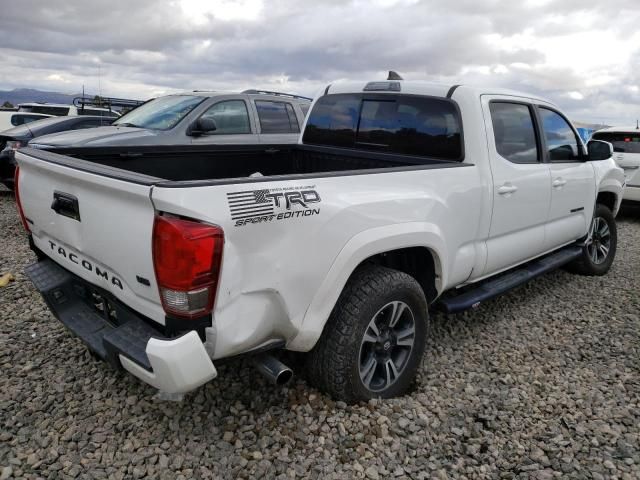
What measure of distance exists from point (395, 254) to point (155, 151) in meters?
1.77

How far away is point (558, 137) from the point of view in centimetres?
414

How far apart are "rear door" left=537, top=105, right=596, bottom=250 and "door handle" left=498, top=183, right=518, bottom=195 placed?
0.66 m

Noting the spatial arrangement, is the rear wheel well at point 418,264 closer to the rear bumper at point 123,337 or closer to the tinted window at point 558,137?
the rear bumper at point 123,337

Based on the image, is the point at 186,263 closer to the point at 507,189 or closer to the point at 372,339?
the point at 372,339

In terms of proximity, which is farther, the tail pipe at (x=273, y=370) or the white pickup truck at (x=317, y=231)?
the tail pipe at (x=273, y=370)

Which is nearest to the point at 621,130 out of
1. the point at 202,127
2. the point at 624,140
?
the point at 624,140

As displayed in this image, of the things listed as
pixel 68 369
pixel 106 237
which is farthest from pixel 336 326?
pixel 68 369

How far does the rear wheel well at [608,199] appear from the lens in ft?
17.3

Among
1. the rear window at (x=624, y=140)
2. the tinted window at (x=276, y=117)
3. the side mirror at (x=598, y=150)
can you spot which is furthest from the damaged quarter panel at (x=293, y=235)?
the rear window at (x=624, y=140)

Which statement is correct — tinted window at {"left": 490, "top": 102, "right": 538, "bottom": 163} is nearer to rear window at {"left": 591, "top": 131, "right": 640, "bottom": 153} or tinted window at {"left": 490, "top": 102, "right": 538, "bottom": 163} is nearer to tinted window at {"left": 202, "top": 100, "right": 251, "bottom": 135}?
tinted window at {"left": 202, "top": 100, "right": 251, "bottom": 135}

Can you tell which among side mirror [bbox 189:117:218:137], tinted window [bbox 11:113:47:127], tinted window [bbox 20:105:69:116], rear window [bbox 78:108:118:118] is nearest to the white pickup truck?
side mirror [bbox 189:117:218:137]

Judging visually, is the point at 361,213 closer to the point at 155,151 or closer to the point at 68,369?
the point at 155,151

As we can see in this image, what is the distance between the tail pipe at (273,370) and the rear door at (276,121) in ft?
A: 16.6

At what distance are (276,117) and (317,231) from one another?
537 centimetres
